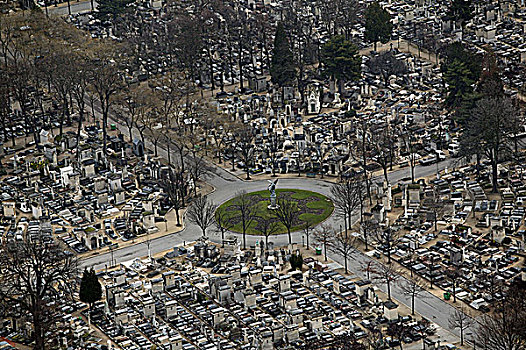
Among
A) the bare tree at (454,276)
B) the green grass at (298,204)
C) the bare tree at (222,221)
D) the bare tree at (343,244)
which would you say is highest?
the bare tree at (454,276)

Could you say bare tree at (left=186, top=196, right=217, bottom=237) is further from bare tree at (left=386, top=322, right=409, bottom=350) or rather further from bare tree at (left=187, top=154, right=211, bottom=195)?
bare tree at (left=386, top=322, right=409, bottom=350)

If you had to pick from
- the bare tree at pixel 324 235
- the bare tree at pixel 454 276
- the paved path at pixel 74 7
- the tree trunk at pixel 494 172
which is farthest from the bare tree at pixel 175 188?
the paved path at pixel 74 7

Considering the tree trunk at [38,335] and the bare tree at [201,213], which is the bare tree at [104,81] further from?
the tree trunk at [38,335]

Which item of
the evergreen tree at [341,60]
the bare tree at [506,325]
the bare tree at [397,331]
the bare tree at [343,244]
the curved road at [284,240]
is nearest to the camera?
the bare tree at [506,325]

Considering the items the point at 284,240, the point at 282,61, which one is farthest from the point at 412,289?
the point at 282,61

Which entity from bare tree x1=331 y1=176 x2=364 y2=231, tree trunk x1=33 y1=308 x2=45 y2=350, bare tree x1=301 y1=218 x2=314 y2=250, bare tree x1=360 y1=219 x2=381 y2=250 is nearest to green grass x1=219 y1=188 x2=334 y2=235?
bare tree x1=301 y1=218 x2=314 y2=250

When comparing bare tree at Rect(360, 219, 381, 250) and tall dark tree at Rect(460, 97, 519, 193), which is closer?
bare tree at Rect(360, 219, 381, 250)
